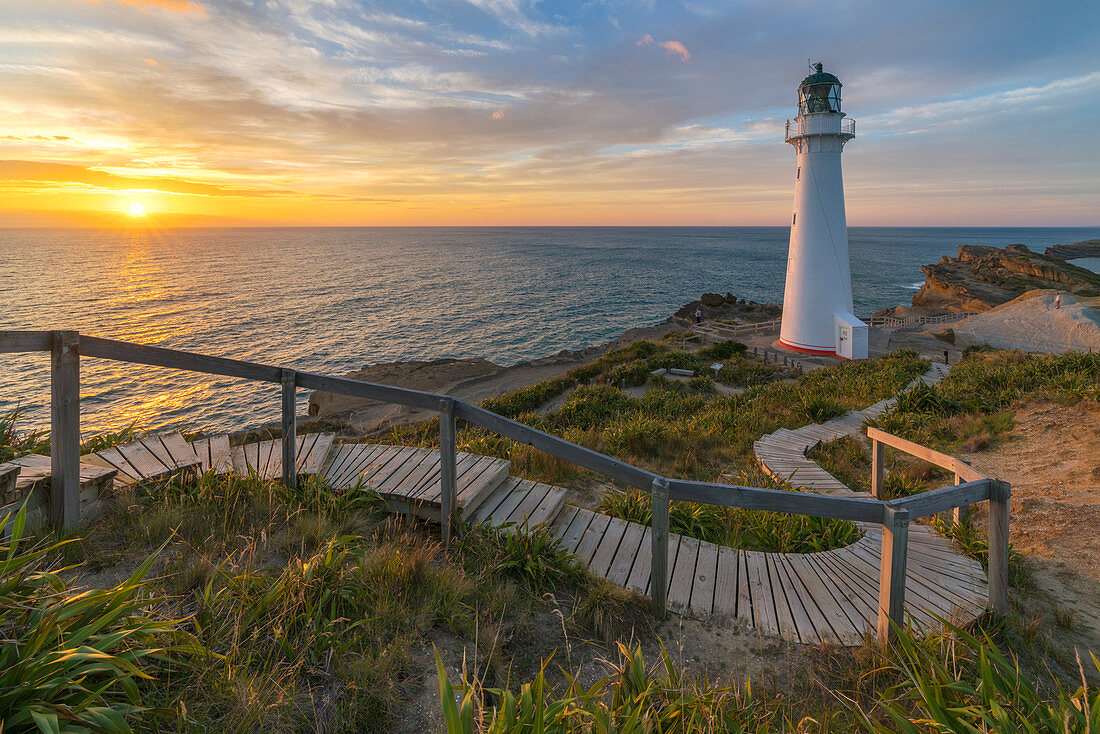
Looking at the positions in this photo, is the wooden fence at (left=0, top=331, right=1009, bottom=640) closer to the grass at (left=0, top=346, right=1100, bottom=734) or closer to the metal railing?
the grass at (left=0, top=346, right=1100, bottom=734)

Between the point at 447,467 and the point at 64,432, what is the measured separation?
2756 millimetres

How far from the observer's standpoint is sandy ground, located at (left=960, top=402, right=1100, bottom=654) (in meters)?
4.58

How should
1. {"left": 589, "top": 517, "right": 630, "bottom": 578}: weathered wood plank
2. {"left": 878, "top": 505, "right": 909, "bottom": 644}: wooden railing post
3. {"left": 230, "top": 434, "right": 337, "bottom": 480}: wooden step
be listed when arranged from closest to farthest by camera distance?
1. {"left": 878, "top": 505, "right": 909, "bottom": 644}: wooden railing post
2. {"left": 589, "top": 517, "right": 630, "bottom": 578}: weathered wood plank
3. {"left": 230, "top": 434, "right": 337, "bottom": 480}: wooden step

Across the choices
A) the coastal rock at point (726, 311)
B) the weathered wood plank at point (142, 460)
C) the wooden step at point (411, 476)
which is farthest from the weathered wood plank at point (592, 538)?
the coastal rock at point (726, 311)

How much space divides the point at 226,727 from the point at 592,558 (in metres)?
2.93

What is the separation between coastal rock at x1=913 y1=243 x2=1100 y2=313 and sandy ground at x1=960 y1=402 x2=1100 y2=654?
50096 millimetres

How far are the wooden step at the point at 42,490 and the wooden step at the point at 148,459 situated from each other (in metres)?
0.26

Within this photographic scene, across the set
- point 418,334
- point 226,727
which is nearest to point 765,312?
point 418,334

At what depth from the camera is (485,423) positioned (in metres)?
4.32

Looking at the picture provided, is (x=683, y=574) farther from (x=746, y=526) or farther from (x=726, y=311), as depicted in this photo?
(x=726, y=311)

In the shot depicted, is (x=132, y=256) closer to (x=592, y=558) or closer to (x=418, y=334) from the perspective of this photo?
(x=418, y=334)

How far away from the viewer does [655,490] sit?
11.9 ft

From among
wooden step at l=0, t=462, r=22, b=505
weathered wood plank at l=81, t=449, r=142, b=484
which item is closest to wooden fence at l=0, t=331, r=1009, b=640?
wooden step at l=0, t=462, r=22, b=505

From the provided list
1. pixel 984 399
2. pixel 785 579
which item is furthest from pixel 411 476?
pixel 984 399
